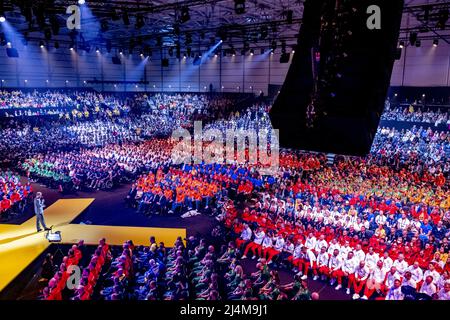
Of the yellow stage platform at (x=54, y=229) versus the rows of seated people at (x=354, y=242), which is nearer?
the rows of seated people at (x=354, y=242)

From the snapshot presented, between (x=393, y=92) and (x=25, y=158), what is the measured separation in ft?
91.6

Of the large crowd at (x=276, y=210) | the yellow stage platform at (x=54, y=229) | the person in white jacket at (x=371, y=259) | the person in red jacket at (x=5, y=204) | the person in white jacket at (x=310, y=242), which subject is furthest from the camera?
the person in red jacket at (x=5, y=204)

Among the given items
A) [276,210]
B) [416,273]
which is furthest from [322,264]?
[276,210]

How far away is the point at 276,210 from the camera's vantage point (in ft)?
42.8

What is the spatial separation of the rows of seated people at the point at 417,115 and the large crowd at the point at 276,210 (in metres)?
0.08

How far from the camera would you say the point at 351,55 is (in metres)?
4.08

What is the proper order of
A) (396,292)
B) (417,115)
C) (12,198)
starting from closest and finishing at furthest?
(396,292), (12,198), (417,115)

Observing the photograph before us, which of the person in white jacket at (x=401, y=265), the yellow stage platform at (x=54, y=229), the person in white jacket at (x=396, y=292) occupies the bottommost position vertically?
the yellow stage platform at (x=54, y=229)

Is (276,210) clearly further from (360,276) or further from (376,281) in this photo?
(376,281)

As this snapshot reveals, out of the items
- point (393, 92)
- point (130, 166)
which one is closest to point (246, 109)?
point (393, 92)

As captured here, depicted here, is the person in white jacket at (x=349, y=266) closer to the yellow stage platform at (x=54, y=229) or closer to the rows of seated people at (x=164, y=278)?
the rows of seated people at (x=164, y=278)

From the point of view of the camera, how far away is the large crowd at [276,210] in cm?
803

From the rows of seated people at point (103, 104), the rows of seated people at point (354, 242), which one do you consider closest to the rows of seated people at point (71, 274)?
the rows of seated people at point (354, 242)

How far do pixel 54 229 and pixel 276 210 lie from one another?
7820mm
